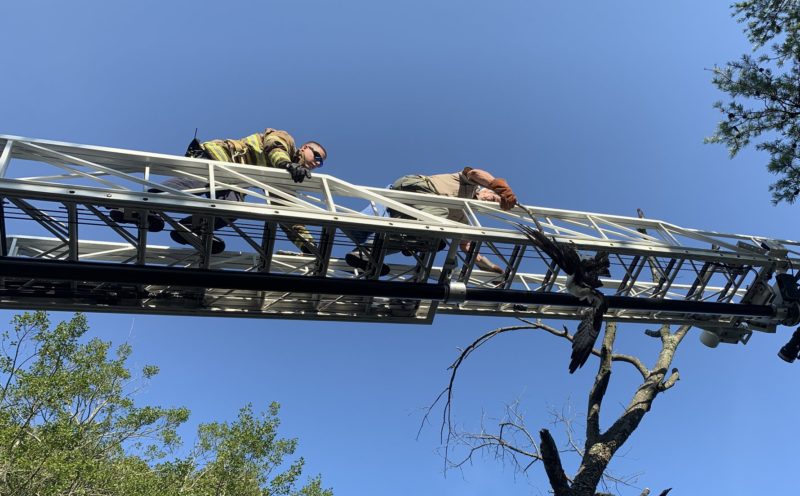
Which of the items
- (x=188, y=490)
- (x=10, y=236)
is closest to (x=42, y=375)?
(x=188, y=490)

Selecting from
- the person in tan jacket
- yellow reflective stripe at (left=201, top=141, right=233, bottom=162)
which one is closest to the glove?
the person in tan jacket

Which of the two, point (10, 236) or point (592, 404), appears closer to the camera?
point (10, 236)

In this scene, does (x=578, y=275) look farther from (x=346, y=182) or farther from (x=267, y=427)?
(x=267, y=427)

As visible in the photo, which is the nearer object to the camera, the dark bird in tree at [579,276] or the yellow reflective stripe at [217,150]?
the dark bird in tree at [579,276]

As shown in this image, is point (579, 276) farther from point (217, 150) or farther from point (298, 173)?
point (217, 150)

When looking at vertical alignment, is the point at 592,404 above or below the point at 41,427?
above

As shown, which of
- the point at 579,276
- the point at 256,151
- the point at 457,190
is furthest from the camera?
the point at 457,190

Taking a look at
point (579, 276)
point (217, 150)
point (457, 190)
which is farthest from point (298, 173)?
point (579, 276)

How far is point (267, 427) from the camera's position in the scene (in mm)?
15406

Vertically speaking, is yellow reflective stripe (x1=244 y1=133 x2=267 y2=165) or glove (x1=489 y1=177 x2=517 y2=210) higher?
glove (x1=489 y1=177 x2=517 y2=210)

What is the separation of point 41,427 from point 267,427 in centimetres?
589

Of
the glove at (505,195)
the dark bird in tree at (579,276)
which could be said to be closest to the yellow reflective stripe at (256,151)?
the glove at (505,195)

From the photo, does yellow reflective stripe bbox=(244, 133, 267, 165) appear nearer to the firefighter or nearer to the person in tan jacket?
the firefighter

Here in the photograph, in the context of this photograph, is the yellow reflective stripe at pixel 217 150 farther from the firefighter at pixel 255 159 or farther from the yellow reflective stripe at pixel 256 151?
the yellow reflective stripe at pixel 256 151
